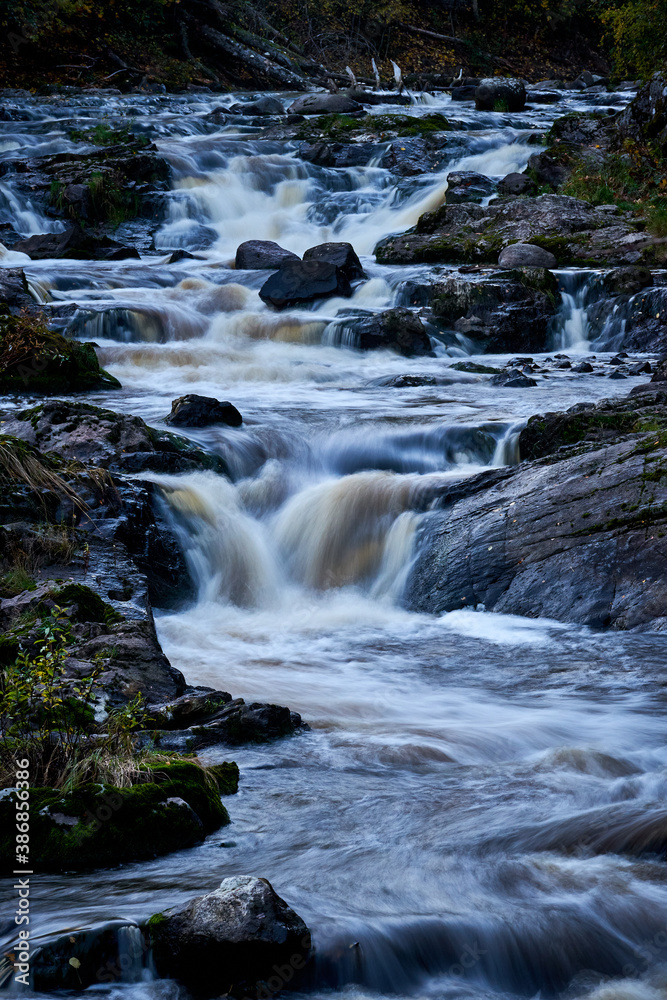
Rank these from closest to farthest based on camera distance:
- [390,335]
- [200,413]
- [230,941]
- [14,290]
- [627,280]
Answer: [230,941] < [200,413] < [14,290] < [390,335] < [627,280]

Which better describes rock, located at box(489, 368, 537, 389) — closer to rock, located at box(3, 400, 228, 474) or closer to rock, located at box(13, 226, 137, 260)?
rock, located at box(3, 400, 228, 474)

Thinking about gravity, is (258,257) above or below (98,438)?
above

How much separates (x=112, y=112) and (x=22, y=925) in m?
25.3

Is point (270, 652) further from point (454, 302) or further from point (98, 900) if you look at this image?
point (454, 302)

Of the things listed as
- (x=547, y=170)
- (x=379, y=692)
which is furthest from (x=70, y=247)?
(x=379, y=692)

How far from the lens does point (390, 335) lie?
13344 mm

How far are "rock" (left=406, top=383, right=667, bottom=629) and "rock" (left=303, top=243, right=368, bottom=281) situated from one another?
7.91 meters

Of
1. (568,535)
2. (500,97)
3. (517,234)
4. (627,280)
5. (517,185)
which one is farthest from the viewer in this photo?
(500,97)

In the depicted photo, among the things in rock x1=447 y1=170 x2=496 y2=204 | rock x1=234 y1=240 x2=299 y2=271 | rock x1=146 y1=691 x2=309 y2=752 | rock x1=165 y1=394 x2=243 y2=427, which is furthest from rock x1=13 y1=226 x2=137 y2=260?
rock x1=146 y1=691 x2=309 y2=752

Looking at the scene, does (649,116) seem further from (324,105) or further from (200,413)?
(200,413)

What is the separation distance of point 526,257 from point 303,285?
154 inches

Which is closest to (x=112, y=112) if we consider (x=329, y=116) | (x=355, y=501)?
(x=329, y=116)

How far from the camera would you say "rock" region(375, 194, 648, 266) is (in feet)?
52.1

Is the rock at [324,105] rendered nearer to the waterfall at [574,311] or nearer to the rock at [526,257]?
the rock at [526,257]
